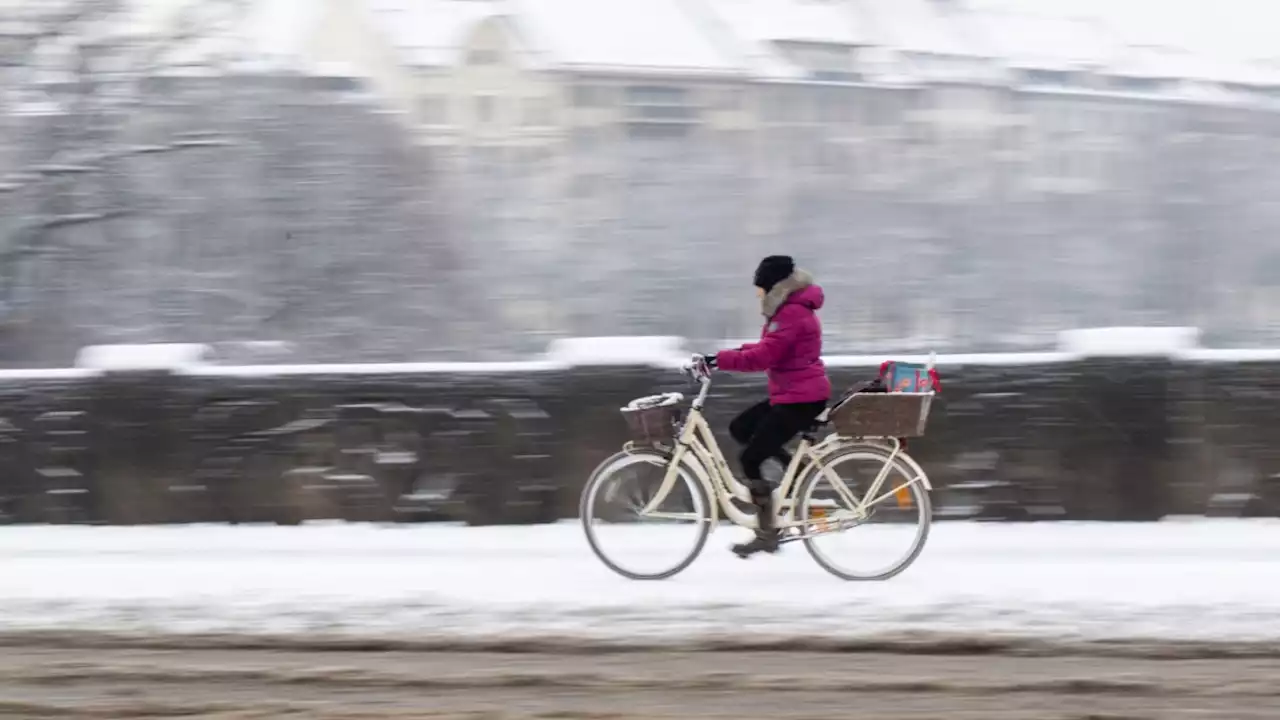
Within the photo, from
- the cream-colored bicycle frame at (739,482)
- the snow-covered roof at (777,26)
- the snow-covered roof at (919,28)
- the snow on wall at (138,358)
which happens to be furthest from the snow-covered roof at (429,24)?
the cream-colored bicycle frame at (739,482)

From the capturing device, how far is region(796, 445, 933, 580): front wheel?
768cm

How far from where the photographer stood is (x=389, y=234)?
22.9 meters

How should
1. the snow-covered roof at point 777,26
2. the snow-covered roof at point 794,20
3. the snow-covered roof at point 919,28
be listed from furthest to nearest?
1. the snow-covered roof at point 794,20
2. the snow-covered roof at point 777,26
3. the snow-covered roof at point 919,28

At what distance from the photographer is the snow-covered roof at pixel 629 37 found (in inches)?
1426

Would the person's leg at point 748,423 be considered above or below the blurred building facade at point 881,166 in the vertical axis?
below

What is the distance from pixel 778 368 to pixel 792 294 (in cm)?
38

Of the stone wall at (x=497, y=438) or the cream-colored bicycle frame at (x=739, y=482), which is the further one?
the stone wall at (x=497, y=438)

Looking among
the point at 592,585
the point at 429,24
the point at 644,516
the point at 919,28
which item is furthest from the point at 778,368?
the point at 919,28

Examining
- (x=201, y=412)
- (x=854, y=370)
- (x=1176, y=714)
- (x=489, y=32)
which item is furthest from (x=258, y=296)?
(x=1176, y=714)

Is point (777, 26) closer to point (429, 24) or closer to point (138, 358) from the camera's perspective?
point (429, 24)

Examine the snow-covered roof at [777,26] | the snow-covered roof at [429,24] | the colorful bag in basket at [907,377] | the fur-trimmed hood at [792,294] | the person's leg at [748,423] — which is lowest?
the person's leg at [748,423]

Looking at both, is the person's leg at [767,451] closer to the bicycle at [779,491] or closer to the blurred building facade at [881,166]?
the bicycle at [779,491]

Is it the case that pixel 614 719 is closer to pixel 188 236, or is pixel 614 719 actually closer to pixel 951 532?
pixel 951 532

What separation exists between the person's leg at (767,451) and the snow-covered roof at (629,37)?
26.8 meters
